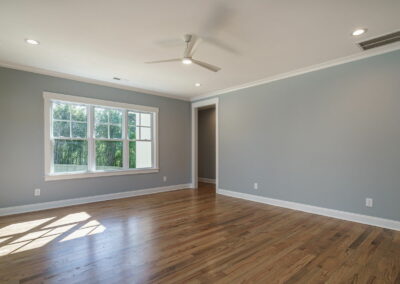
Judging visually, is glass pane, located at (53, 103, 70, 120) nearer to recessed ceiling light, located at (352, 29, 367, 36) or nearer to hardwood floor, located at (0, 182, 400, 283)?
hardwood floor, located at (0, 182, 400, 283)

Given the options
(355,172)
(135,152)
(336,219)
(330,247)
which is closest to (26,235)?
(135,152)

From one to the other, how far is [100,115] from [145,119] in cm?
114

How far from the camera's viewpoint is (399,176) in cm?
313

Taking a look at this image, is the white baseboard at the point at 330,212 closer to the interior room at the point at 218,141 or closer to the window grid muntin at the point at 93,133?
the interior room at the point at 218,141

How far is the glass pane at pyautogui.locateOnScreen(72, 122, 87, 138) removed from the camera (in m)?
4.64

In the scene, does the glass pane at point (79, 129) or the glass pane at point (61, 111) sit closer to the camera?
the glass pane at point (61, 111)

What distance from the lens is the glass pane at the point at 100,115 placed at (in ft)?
16.2

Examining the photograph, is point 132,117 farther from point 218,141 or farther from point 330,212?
point 330,212

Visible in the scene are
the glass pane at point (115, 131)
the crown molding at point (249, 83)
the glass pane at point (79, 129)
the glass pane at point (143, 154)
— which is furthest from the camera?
the glass pane at point (143, 154)

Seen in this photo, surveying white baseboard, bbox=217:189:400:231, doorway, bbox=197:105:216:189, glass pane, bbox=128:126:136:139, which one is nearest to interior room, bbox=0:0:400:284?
white baseboard, bbox=217:189:400:231

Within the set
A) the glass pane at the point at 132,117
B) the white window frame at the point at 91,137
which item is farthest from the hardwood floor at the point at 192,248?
the glass pane at the point at 132,117

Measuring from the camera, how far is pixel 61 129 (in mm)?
4500

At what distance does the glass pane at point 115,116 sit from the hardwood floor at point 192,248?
212 centimetres

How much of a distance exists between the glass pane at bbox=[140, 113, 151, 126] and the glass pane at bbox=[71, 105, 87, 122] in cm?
134
